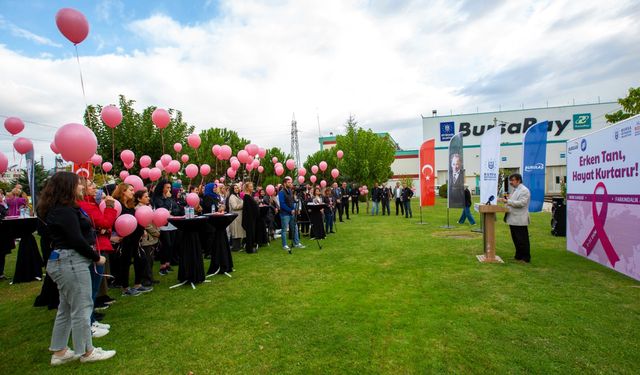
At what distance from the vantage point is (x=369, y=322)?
3.98m

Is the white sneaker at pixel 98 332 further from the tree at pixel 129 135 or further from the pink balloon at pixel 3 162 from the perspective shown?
the tree at pixel 129 135

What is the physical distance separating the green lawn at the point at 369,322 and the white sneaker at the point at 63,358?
0.08 meters

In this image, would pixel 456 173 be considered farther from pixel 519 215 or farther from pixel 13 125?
pixel 13 125

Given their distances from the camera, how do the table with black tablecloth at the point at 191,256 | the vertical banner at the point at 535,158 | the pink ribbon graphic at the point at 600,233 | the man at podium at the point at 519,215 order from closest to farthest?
the table with black tablecloth at the point at 191,256 → the pink ribbon graphic at the point at 600,233 → the man at podium at the point at 519,215 → the vertical banner at the point at 535,158

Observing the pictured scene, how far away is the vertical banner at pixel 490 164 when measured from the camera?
8.48 m

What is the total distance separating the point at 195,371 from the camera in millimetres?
3057

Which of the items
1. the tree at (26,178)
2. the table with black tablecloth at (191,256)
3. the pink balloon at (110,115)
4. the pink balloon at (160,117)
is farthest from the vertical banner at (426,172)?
the tree at (26,178)

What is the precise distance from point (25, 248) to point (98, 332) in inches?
171

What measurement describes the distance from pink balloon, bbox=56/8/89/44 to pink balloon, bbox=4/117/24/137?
10.7 feet

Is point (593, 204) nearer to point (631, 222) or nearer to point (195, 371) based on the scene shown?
point (631, 222)

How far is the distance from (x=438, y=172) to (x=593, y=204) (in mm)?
40735

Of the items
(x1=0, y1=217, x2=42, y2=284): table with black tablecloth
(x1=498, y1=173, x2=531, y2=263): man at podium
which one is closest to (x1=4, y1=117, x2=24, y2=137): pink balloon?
(x1=0, y1=217, x2=42, y2=284): table with black tablecloth

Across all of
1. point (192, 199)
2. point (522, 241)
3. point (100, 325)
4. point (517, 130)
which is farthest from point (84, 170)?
point (517, 130)

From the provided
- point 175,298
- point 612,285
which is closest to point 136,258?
point 175,298
